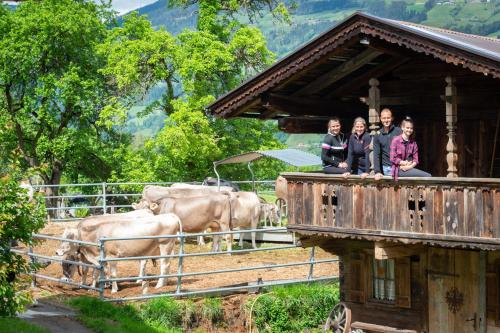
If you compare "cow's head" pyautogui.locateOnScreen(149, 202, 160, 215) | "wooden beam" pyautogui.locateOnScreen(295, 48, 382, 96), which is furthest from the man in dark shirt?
"cow's head" pyautogui.locateOnScreen(149, 202, 160, 215)

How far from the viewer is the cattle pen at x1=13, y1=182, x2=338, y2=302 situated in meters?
21.4

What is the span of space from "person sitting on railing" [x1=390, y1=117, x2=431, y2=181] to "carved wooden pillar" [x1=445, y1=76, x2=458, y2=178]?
1.69 ft

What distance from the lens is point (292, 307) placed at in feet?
74.7

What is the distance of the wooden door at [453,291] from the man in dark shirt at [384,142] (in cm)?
208

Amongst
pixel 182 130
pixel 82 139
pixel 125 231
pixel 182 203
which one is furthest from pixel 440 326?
pixel 82 139

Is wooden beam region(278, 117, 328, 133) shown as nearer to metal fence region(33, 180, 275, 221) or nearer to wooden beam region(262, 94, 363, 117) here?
wooden beam region(262, 94, 363, 117)

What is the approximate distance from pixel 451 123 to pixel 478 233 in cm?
197

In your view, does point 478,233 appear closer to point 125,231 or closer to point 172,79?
point 125,231

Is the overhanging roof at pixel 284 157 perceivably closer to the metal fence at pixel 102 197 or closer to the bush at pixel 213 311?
the metal fence at pixel 102 197

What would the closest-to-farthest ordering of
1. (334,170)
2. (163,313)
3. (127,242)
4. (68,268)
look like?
(334,170) → (163,313) → (127,242) → (68,268)

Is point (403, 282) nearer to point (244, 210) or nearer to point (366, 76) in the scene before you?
point (366, 76)

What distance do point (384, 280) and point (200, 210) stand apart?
29.0ft

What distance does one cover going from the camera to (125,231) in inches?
899

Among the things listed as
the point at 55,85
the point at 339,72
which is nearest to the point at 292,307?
the point at 339,72
